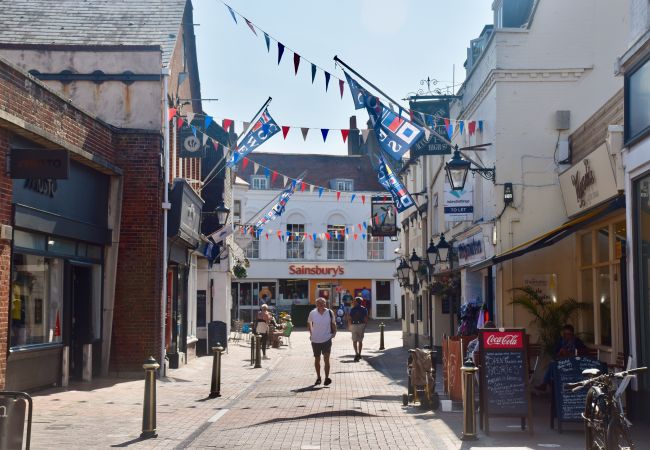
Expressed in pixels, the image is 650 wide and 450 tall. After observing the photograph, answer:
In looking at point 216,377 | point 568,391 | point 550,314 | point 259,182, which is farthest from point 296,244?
point 568,391

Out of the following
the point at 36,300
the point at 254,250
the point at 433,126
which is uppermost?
the point at 433,126

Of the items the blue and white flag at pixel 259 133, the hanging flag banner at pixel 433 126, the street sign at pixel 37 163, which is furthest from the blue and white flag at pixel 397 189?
the street sign at pixel 37 163

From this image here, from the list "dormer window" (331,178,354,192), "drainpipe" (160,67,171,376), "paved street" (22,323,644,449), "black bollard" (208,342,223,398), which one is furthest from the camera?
"dormer window" (331,178,354,192)

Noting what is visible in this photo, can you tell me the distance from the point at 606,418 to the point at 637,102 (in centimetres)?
531

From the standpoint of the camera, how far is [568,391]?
10727 mm

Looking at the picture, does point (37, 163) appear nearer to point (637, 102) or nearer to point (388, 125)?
point (388, 125)

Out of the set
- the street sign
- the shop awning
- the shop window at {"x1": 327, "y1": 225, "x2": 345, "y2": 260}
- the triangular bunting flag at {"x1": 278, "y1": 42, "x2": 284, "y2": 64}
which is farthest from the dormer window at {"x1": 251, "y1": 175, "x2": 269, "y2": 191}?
the street sign

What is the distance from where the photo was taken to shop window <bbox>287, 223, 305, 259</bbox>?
2372 inches

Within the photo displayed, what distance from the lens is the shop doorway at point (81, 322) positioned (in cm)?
1656

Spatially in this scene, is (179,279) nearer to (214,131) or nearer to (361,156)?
(214,131)

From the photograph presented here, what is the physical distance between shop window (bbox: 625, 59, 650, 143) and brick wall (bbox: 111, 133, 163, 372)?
30.3 feet

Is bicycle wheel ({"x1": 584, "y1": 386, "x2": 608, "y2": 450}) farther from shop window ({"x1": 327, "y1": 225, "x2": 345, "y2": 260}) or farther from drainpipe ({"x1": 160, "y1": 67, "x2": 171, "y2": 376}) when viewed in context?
shop window ({"x1": 327, "y1": 225, "x2": 345, "y2": 260})

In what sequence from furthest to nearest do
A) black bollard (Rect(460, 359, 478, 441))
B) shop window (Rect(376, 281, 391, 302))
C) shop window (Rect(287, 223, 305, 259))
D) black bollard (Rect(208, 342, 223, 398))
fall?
shop window (Rect(376, 281, 391, 302)) → shop window (Rect(287, 223, 305, 259)) → black bollard (Rect(208, 342, 223, 398)) → black bollard (Rect(460, 359, 478, 441))

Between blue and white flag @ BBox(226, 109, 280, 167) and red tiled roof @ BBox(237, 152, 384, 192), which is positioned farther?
red tiled roof @ BBox(237, 152, 384, 192)
